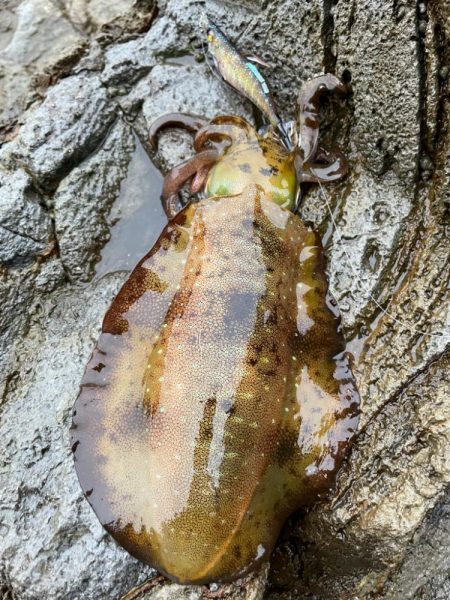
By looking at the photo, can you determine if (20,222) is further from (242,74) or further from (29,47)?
(242,74)

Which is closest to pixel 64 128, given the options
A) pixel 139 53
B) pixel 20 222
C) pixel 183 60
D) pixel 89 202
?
pixel 89 202

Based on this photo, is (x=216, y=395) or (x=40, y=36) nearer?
(x=216, y=395)

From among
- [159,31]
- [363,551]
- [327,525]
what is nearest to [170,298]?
[327,525]

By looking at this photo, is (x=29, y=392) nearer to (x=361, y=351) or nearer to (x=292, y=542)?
(x=292, y=542)

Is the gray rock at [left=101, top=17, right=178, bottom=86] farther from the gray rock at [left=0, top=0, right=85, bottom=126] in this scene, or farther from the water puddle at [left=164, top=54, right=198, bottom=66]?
the gray rock at [left=0, top=0, right=85, bottom=126]

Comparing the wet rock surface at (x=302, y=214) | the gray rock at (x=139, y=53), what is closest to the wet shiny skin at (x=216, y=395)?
the wet rock surface at (x=302, y=214)
